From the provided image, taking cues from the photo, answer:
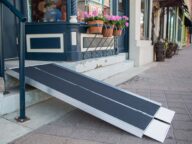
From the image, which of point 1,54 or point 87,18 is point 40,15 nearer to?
point 87,18

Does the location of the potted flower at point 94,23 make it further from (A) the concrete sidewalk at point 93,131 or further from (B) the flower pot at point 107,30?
(A) the concrete sidewalk at point 93,131

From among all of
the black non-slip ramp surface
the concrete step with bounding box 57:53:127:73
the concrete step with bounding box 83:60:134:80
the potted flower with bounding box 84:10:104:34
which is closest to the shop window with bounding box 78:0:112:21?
the potted flower with bounding box 84:10:104:34

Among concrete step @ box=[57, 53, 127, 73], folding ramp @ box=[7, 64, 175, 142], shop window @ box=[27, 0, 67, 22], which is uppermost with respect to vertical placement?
shop window @ box=[27, 0, 67, 22]

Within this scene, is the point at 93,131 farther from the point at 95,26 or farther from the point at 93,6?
the point at 93,6

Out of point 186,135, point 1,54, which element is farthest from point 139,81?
point 1,54

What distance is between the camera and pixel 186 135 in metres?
2.93

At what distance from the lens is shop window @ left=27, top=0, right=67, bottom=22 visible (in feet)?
16.9

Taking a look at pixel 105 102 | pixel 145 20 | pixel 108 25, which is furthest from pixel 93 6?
pixel 145 20

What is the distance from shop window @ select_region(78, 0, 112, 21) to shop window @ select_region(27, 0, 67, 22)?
512mm

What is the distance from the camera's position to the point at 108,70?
6.24 meters

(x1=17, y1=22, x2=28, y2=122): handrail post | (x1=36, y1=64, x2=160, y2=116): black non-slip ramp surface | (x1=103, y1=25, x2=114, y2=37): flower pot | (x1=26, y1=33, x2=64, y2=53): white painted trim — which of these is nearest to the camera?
(x1=17, y1=22, x2=28, y2=122): handrail post

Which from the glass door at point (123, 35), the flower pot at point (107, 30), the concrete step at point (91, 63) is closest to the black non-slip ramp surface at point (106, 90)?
the concrete step at point (91, 63)

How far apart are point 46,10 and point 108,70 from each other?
2.07m

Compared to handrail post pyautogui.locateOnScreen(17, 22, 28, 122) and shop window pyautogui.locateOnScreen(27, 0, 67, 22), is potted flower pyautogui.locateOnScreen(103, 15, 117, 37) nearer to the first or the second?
shop window pyautogui.locateOnScreen(27, 0, 67, 22)
